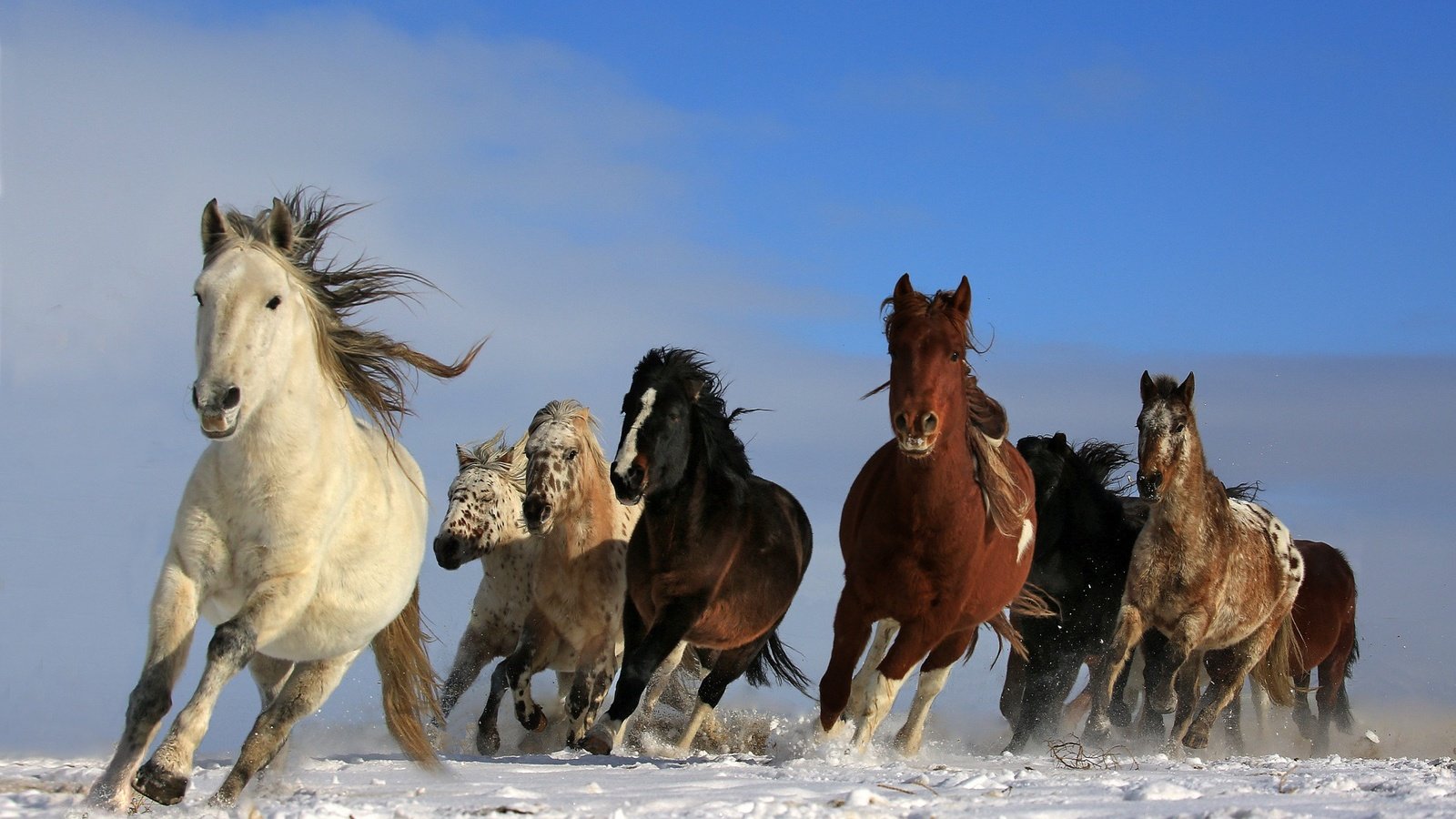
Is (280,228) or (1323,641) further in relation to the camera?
A: (1323,641)

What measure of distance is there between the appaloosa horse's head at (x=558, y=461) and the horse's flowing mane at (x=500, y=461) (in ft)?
1.63

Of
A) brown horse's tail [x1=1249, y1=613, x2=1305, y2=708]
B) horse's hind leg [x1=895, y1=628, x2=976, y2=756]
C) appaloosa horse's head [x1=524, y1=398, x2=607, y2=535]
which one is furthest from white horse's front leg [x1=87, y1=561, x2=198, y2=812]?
brown horse's tail [x1=1249, y1=613, x2=1305, y2=708]

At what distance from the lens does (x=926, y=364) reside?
6.78 meters

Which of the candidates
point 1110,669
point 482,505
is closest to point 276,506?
point 482,505

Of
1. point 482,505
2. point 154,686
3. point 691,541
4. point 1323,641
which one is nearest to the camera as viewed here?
point 154,686

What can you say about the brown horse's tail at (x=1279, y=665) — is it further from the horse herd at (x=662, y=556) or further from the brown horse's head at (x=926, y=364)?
the brown horse's head at (x=926, y=364)

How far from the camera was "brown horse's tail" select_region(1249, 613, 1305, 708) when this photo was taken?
37.3 feet

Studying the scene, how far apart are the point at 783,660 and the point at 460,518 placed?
2.47 meters

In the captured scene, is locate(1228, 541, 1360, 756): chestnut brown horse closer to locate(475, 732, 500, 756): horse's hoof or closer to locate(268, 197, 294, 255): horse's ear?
locate(475, 732, 500, 756): horse's hoof

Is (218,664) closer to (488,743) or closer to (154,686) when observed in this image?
(154,686)

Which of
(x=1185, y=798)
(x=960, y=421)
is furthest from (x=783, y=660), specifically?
(x=1185, y=798)

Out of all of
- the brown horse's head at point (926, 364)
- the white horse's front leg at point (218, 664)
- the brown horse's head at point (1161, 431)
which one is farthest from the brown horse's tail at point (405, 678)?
the brown horse's head at point (1161, 431)

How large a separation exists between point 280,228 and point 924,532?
10.6 feet

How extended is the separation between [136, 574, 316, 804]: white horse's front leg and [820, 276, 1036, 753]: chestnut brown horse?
2739 millimetres
